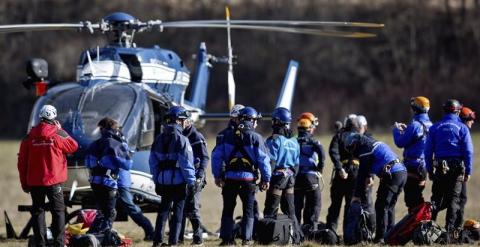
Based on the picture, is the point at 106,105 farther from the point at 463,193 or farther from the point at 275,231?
the point at 463,193

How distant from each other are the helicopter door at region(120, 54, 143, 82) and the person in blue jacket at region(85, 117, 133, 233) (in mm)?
3532

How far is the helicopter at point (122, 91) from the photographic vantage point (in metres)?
15.9

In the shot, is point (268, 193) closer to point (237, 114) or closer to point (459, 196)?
point (237, 114)

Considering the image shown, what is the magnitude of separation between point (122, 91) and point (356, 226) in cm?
479

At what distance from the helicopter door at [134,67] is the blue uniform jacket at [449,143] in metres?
5.56

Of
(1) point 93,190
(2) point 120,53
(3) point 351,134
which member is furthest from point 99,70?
(3) point 351,134

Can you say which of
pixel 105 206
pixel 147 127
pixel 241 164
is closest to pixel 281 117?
pixel 241 164

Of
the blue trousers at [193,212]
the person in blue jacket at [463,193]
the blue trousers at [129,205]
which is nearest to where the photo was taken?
the blue trousers at [193,212]

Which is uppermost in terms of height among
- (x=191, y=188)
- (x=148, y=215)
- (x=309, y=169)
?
(x=309, y=169)

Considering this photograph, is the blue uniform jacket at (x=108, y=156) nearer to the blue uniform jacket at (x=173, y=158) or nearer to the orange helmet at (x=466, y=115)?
the blue uniform jacket at (x=173, y=158)

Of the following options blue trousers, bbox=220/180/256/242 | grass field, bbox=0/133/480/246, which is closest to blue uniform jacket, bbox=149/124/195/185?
blue trousers, bbox=220/180/256/242

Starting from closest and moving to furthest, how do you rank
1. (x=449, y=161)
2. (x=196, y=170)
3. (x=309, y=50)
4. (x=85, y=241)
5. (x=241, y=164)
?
(x=85, y=241) < (x=241, y=164) < (x=196, y=170) < (x=449, y=161) < (x=309, y=50)

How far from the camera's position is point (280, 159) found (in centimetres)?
1445

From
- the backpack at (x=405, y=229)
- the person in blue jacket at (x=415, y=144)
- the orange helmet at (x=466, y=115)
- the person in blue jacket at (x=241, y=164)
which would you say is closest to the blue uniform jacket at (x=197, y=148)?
the person in blue jacket at (x=241, y=164)
